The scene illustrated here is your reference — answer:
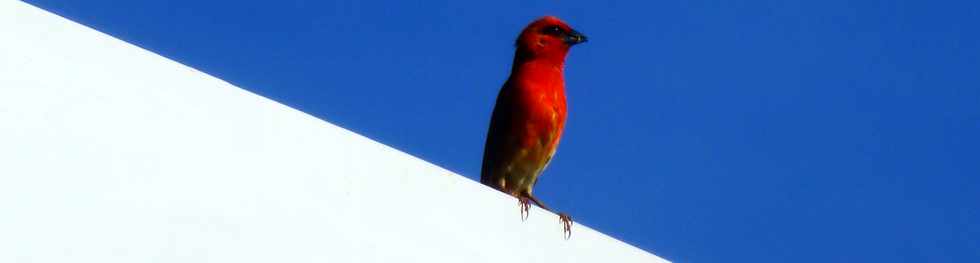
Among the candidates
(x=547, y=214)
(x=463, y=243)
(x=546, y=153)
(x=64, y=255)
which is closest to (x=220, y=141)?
(x=64, y=255)

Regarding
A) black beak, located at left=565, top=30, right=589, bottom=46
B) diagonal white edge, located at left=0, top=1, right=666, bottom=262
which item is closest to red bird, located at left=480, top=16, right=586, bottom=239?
black beak, located at left=565, top=30, right=589, bottom=46

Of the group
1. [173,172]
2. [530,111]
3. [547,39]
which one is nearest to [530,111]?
[530,111]

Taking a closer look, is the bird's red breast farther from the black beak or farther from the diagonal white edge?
the diagonal white edge

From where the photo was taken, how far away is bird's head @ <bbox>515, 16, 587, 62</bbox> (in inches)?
226

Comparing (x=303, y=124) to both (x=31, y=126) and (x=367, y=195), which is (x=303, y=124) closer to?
(x=367, y=195)

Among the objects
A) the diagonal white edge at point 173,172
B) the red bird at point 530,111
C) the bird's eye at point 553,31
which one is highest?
the bird's eye at point 553,31

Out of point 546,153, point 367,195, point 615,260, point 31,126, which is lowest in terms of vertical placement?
point 31,126

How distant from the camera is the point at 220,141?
2324 millimetres

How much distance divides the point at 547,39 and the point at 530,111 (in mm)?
494

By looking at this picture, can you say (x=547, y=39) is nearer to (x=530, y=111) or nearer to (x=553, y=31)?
(x=553, y=31)

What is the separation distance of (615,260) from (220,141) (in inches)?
40.5

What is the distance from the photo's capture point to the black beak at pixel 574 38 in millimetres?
5812

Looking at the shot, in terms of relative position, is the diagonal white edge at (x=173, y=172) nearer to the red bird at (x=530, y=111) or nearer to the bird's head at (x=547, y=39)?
the red bird at (x=530, y=111)

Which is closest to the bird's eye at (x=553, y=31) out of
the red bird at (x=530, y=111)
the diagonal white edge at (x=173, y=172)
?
the red bird at (x=530, y=111)
